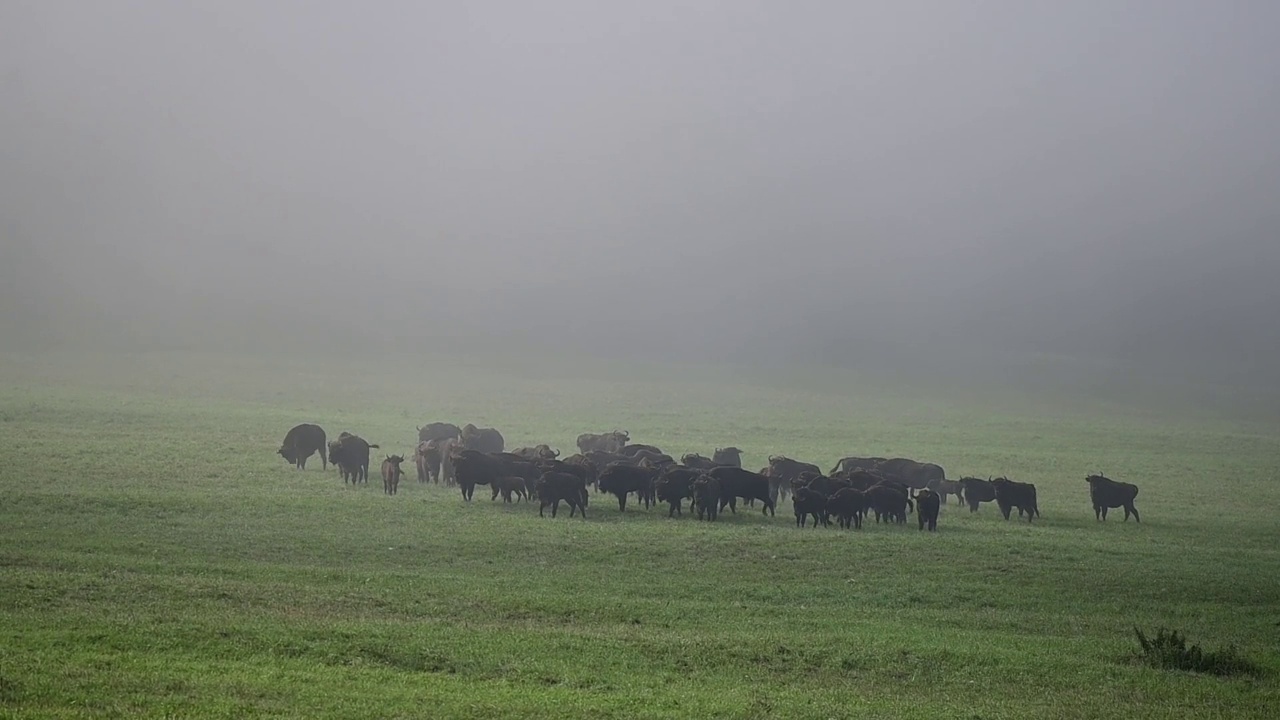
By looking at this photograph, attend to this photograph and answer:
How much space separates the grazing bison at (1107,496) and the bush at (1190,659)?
52.7ft

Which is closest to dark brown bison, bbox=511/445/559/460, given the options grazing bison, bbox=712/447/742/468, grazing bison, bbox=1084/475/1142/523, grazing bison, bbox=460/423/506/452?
grazing bison, bbox=460/423/506/452

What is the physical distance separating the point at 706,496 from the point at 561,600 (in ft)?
34.8

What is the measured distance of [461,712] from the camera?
12984 mm

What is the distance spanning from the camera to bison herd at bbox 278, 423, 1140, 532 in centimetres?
2973

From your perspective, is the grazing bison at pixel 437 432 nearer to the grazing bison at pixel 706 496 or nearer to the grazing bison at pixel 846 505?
the grazing bison at pixel 706 496

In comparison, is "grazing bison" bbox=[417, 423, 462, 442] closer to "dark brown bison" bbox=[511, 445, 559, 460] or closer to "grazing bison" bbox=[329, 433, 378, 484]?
"dark brown bison" bbox=[511, 445, 559, 460]

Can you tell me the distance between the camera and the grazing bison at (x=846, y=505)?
29609 mm

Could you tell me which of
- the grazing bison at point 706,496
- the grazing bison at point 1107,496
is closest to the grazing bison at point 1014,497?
the grazing bison at point 1107,496

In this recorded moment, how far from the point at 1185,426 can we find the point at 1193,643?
66.7m

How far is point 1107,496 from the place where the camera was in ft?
112

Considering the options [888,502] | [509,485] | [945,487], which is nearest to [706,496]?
[888,502]

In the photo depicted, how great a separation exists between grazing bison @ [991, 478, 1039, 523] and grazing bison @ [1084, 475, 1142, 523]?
1842 mm

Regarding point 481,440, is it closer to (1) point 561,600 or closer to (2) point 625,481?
(2) point 625,481

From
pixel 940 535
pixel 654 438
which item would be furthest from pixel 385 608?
pixel 654 438
